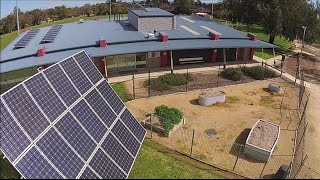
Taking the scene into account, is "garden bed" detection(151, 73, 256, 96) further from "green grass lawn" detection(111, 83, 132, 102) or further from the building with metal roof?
the building with metal roof

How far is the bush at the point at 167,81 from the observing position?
3575 cm

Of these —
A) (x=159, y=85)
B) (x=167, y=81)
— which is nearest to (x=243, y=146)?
(x=159, y=85)

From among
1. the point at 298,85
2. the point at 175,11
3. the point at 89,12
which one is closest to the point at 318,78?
the point at 298,85

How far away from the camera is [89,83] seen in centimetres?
1834

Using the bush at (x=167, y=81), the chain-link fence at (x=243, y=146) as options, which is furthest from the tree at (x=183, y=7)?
the chain-link fence at (x=243, y=146)

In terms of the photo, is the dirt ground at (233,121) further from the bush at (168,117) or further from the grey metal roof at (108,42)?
the grey metal roof at (108,42)

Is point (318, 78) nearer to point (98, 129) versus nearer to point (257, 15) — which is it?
point (257, 15)

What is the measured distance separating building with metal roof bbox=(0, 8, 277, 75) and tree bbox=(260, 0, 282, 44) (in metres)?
8.20

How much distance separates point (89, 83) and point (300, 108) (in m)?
23.6

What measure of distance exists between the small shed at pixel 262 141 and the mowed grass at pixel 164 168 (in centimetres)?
420

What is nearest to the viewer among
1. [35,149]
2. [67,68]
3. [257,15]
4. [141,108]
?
[35,149]

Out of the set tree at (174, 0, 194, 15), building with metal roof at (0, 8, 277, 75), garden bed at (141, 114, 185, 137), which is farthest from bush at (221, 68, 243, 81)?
tree at (174, 0, 194, 15)

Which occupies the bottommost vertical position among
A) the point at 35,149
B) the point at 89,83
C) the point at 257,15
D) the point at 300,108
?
the point at 300,108

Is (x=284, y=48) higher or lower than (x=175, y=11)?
lower
